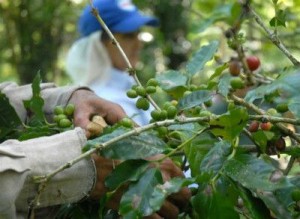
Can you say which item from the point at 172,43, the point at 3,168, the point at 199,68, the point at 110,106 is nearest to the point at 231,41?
the point at 199,68

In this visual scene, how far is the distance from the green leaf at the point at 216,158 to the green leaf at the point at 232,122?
0.05 ft

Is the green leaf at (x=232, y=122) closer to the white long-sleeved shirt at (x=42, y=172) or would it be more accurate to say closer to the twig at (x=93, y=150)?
the twig at (x=93, y=150)

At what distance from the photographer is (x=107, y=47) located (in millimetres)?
3174

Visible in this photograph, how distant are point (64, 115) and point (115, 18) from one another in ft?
6.70

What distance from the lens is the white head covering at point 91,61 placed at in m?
3.17

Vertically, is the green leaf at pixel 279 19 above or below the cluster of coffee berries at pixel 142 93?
above

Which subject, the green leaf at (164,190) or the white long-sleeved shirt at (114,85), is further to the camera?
the white long-sleeved shirt at (114,85)

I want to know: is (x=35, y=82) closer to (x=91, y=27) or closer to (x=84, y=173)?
(x=84, y=173)

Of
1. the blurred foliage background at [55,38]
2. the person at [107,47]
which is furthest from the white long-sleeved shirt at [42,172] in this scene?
the blurred foliage background at [55,38]

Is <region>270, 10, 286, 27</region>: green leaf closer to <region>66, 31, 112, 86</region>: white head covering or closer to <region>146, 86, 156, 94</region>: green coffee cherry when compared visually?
<region>146, 86, 156, 94</region>: green coffee cherry

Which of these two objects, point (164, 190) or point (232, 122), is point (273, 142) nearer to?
point (232, 122)

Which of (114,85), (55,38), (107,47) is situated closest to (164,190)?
(114,85)

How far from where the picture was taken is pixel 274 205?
0.98m

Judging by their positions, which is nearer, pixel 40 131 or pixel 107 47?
pixel 40 131
